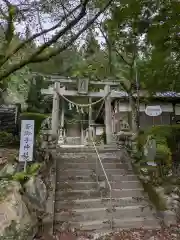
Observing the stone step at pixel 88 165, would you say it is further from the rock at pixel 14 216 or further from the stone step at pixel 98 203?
the rock at pixel 14 216

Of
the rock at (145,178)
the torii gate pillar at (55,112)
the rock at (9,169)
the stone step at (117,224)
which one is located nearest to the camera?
the stone step at (117,224)

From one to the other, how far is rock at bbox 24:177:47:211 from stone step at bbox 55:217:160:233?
70cm

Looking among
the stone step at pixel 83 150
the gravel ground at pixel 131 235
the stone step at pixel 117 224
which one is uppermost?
the stone step at pixel 83 150

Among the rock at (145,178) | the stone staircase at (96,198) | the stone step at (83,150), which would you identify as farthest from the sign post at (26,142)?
the rock at (145,178)

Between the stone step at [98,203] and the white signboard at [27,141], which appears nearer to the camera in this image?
the stone step at [98,203]

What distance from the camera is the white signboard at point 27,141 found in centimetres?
686

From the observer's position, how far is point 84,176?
313 inches

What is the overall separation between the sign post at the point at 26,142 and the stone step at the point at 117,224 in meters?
2.15

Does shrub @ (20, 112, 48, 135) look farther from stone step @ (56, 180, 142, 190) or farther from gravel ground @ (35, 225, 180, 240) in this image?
gravel ground @ (35, 225, 180, 240)

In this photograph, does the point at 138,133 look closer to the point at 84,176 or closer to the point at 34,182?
the point at 84,176

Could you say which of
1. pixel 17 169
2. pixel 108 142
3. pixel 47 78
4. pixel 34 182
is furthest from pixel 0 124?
pixel 34 182

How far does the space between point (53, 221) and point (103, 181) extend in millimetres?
2375

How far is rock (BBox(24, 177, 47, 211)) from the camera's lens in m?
6.00

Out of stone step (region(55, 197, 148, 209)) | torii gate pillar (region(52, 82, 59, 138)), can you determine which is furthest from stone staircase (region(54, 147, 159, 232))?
torii gate pillar (region(52, 82, 59, 138))
